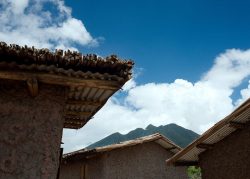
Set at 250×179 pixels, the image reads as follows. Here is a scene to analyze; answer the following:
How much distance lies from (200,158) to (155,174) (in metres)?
5.15

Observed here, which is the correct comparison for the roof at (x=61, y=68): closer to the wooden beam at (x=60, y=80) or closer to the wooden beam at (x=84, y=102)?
the wooden beam at (x=60, y=80)

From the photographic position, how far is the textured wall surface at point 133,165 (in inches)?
597

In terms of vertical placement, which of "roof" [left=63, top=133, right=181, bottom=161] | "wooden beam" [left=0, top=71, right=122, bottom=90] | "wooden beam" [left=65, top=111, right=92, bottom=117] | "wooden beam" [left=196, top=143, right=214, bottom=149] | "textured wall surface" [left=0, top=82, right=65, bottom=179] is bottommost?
"textured wall surface" [left=0, top=82, right=65, bottom=179]

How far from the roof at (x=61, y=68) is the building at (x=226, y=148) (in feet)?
12.7

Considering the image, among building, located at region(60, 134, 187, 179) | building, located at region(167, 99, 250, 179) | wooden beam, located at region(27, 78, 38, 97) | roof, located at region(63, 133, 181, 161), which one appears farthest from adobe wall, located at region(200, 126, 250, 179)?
wooden beam, located at region(27, 78, 38, 97)

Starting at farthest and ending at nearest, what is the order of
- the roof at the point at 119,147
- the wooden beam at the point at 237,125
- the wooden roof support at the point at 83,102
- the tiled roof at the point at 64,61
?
the roof at the point at 119,147
the wooden beam at the point at 237,125
the wooden roof support at the point at 83,102
the tiled roof at the point at 64,61

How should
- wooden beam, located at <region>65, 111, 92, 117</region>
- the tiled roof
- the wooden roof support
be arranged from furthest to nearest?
wooden beam, located at <region>65, 111, 92, 117</region>, the wooden roof support, the tiled roof

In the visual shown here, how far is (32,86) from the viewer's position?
5.88 m

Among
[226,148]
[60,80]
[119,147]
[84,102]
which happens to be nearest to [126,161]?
[119,147]

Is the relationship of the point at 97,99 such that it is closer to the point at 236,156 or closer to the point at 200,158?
the point at 236,156

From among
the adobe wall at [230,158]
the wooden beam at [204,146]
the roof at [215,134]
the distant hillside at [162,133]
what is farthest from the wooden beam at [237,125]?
the distant hillside at [162,133]

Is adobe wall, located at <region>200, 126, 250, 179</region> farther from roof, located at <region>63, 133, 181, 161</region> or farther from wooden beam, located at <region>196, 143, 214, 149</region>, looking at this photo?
roof, located at <region>63, 133, 181, 161</region>

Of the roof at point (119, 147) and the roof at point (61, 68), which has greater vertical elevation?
the roof at point (119, 147)

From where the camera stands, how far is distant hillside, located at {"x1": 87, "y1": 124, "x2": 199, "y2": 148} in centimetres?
7056
